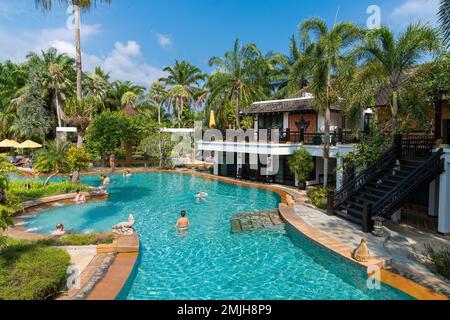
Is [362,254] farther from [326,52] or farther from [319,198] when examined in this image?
[326,52]

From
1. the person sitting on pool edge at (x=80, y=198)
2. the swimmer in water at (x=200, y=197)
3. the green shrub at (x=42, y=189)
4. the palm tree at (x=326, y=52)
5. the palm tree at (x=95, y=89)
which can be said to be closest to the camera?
the palm tree at (x=326, y=52)

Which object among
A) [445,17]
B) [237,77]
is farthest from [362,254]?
[237,77]

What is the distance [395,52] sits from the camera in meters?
13.3

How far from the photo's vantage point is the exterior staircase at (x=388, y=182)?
37.7 feet

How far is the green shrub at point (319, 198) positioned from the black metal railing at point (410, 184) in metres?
4.11

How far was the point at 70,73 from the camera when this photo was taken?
39.4 m

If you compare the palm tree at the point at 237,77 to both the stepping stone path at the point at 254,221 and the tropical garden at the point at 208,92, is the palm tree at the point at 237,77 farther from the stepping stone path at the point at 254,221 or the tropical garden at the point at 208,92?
the stepping stone path at the point at 254,221

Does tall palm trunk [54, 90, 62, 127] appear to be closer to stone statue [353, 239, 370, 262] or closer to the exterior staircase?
the exterior staircase

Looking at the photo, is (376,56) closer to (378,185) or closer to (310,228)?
(378,185)

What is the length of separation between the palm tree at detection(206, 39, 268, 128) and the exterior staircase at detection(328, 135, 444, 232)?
1634 cm

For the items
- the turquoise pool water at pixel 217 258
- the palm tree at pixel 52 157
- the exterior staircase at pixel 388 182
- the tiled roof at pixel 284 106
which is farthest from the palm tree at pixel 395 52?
the palm tree at pixel 52 157

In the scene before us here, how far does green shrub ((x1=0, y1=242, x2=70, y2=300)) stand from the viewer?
19.9 ft

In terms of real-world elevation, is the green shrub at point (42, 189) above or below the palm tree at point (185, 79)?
below
